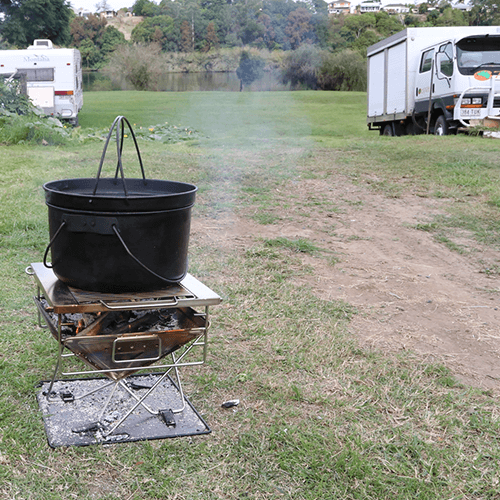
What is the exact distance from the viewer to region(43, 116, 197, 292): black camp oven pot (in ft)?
6.02

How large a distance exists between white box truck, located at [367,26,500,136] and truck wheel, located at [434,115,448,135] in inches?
0.8

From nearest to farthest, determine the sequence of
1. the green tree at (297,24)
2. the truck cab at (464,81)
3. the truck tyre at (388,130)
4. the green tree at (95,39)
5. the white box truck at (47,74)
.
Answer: the green tree at (297,24) < the truck cab at (464,81) < the truck tyre at (388,130) < the white box truck at (47,74) < the green tree at (95,39)

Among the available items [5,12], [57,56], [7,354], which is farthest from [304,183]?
[5,12]

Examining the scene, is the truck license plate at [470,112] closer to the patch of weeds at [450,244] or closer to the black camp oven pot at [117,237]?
the patch of weeds at [450,244]

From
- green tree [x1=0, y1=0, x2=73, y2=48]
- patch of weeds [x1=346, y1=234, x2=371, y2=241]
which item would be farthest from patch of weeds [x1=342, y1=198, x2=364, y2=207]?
green tree [x1=0, y1=0, x2=73, y2=48]

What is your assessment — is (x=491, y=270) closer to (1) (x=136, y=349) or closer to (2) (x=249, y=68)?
(1) (x=136, y=349)

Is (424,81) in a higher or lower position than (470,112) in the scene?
higher

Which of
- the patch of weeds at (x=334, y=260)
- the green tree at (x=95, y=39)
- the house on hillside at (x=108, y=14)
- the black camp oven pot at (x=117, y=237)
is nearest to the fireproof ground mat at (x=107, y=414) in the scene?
the black camp oven pot at (x=117, y=237)

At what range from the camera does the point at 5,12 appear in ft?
115

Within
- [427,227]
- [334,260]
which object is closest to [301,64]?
[427,227]

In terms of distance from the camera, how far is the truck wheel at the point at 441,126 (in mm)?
11367

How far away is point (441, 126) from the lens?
457 inches

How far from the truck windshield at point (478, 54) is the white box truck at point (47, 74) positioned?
11.2m

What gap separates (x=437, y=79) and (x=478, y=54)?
0.90m
